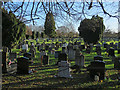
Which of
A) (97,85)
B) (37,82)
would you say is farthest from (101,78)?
(37,82)

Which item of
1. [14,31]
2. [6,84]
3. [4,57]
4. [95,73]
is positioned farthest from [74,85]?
[14,31]

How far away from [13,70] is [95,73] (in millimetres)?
3819

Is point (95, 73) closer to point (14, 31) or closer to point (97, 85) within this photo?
point (97, 85)

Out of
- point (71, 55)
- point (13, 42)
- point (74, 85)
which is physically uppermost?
point (13, 42)

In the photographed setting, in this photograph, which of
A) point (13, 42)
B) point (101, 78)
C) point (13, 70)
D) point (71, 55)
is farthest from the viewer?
point (13, 42)

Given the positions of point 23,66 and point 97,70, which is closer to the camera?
point 97,70

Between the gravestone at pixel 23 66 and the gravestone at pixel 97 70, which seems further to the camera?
the gravestone at pixel 23 66

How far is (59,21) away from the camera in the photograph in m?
2.67

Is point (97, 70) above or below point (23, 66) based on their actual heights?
below

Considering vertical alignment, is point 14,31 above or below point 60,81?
above

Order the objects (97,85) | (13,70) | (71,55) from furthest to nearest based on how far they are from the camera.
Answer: (71,55) < (13,70) < (97,85)

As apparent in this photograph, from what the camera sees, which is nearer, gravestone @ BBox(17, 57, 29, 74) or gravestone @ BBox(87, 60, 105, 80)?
gravestone @ BBox(87, 60, 105, 80)

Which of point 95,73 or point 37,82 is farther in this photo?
point 95,73

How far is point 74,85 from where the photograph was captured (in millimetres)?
4766
